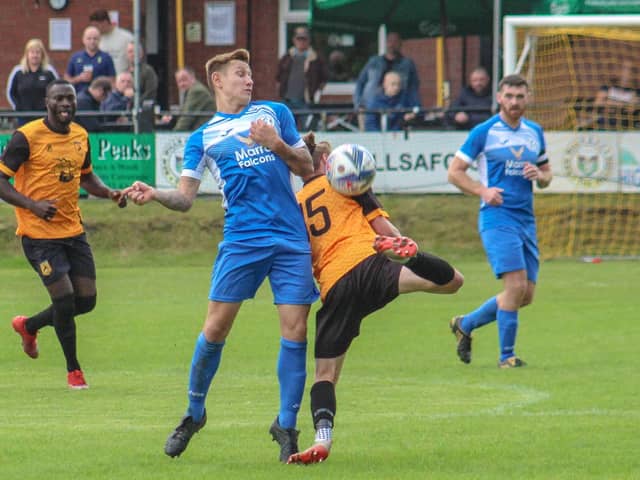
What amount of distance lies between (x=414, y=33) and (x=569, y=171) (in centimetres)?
599

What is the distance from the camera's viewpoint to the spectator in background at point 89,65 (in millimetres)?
22031

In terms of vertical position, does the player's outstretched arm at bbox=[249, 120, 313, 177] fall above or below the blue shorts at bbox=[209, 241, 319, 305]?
above

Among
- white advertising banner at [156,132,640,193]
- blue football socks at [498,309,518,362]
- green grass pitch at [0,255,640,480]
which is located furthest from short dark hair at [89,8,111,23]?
blue football socks at [498,309,518,362]

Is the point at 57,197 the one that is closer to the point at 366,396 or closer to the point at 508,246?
the point at 366,396

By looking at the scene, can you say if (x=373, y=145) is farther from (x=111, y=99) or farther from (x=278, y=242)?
(x=278, y=242)

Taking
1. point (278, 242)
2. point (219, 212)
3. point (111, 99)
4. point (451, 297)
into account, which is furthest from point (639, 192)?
point (278, 242)

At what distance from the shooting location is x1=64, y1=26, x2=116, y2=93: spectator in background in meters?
22.0

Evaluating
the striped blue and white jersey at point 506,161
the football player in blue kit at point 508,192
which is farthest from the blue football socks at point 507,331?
the striped blue and white jersey at point 506,161

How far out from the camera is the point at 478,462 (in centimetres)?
758

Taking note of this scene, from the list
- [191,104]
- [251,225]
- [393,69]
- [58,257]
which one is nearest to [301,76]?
[393,69]

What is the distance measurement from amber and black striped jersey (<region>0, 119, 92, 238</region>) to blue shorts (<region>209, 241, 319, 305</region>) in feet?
11.8

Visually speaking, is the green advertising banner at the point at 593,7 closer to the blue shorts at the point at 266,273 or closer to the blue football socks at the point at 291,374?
the blue shorts at the point at 266,273

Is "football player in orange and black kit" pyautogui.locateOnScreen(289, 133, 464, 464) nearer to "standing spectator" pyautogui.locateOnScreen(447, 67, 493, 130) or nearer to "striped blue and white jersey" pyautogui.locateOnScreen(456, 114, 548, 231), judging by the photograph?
"striped blue and white jersey" pyautogui.locateOnScreen(456, 114, 548, 231)

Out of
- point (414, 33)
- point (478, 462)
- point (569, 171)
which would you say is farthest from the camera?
point (414, 33)
